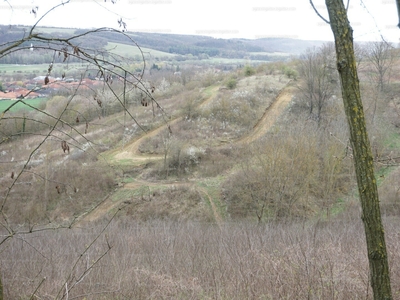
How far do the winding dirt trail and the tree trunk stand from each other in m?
12.8

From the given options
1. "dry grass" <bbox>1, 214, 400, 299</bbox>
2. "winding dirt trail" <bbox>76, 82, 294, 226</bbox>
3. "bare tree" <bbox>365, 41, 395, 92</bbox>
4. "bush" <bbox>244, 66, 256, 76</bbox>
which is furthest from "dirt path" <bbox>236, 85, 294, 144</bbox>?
"dry grass" <bbox>1, 214, 400, 299</bbox>

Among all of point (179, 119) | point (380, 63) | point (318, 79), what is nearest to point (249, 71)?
point (179, 119)

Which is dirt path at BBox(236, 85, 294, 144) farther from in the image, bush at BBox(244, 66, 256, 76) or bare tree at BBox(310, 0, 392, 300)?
bare tree at BBox(310, 0, 392, 300)

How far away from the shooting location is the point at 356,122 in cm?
230

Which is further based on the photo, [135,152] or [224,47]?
[224,47]

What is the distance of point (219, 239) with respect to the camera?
33.2 ft

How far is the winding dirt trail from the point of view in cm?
1880

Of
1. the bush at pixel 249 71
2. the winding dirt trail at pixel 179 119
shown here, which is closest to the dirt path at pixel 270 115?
the winding dirt trail at pixel 179 119

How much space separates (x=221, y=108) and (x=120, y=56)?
27.3 metres

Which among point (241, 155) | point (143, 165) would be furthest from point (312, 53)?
point (143, 165)

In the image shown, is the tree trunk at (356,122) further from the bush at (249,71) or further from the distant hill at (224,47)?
the distant hill at (224,47)

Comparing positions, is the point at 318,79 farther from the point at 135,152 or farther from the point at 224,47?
the point at 224,47

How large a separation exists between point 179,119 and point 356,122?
2662 cm

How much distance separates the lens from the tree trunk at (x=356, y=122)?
2.29m
